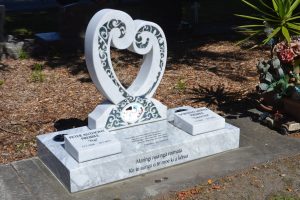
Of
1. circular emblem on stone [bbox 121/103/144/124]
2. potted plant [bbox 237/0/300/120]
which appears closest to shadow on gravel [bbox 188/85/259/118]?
potted plant [bbox 237/0/300/120]

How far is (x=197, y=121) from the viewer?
5.82 metres

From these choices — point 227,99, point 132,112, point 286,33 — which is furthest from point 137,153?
point 227,99

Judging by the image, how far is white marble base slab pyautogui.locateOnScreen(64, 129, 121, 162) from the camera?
5.04 m

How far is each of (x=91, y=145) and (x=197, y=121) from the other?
1319 millimetres

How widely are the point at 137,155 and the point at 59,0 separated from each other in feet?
25.9

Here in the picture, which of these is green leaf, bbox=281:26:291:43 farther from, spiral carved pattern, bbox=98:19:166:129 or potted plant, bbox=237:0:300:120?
spiral carved pattern, bbox=98:19:166:129

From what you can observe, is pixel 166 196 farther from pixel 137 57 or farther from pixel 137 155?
pixel 137 57

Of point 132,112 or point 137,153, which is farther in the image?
point 132,112

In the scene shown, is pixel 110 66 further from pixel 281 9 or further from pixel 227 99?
pixel 227 99

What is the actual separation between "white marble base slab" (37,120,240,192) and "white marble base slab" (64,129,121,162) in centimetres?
5

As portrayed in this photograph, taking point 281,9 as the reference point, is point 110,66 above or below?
below

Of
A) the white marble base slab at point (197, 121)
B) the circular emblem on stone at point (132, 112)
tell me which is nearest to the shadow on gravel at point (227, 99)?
the white marble base slab at point (197, 121)

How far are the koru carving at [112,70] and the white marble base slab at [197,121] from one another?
0.75ft

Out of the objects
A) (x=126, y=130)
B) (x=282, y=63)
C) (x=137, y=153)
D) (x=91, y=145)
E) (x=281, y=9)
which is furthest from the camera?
(x=282, y=63)
